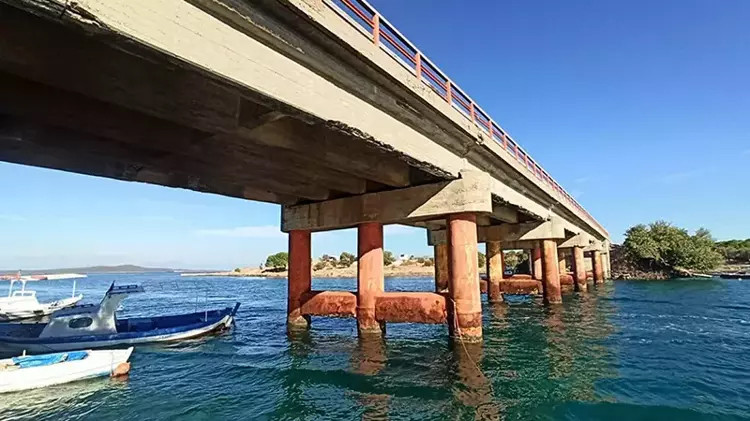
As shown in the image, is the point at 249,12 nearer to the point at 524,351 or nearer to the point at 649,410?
the point at 649,410

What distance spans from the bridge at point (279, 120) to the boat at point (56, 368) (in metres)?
5.06

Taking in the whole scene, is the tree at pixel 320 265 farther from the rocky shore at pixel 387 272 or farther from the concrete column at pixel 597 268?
the concrete column at pixel 597 268

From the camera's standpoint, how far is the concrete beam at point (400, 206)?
13.3 meters

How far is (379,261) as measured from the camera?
1515 cm

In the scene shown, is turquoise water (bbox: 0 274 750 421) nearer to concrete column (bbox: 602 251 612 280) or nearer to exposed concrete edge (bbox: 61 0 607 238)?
exposed concrete edge (bbox: 61 0 607 238)

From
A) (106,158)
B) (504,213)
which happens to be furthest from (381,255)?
(504,213)

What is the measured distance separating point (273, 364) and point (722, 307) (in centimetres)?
2553

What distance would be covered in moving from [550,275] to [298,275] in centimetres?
1663

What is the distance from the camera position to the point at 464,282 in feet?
42.9

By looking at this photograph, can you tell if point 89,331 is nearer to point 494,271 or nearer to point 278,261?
point 494,271

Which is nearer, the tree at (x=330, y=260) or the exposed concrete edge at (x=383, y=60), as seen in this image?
the exposed concrete edge at (x=383, y=60)

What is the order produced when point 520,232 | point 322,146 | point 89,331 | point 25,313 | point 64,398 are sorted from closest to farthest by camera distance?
1. point 64,398
2. point 322,146
3. point 89,331
4. point 520,232
5. point 25,313

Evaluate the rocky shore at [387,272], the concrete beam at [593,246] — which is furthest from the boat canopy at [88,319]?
the rocky shore at [387,272]

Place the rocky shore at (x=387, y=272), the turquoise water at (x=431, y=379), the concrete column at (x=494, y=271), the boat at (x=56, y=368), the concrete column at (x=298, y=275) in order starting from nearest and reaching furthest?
1. the turquoise water at (x=431, y=379)
2. the boat at (x=56, y=368)
3. the concrete column at (x=298, y=275)
4. the concrete column at (x=494, y=271)
5. the rocky shore at (x=387, y=272)
